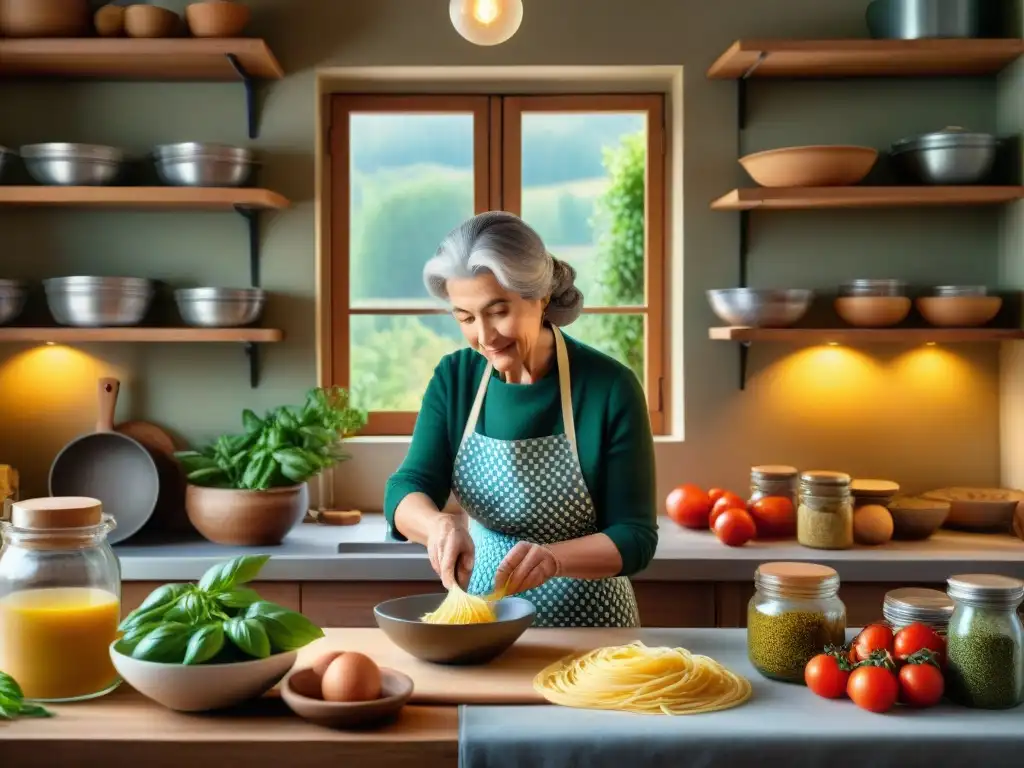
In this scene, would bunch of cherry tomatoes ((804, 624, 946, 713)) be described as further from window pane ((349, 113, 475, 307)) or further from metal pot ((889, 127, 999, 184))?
window pane ((349, 113, 475, 307))

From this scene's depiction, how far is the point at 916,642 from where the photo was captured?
5.75 feet

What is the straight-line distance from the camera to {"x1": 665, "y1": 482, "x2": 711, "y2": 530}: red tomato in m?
3.48

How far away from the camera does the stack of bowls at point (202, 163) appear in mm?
3459

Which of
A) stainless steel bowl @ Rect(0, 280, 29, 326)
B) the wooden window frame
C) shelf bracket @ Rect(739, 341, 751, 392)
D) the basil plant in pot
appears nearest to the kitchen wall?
shelf bracket @ Rect(739, 341, 751, 392)

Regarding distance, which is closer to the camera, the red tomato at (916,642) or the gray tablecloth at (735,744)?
the gray tablecloth at (735,744)

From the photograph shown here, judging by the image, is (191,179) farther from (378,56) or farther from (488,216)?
(488,216)

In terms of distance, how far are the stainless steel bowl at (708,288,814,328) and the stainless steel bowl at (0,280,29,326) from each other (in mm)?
2148

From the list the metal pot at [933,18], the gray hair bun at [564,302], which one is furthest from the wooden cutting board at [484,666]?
the metal pot at [933,18]

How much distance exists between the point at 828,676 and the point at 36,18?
9.95 ft

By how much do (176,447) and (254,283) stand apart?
0.60 metres

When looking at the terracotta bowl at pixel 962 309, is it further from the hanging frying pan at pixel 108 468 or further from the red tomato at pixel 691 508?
the hanging frying pan at pixel 108 468

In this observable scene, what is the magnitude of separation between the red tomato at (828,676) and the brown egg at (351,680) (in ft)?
2.16

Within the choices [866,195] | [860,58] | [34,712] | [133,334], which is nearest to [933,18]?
[860,58]

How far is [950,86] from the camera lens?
374 centimetres
